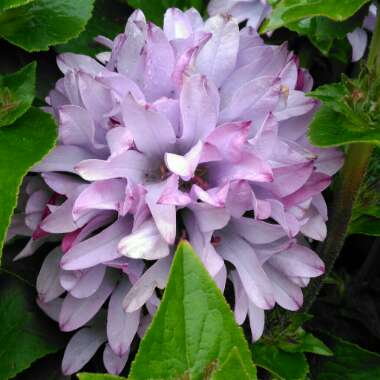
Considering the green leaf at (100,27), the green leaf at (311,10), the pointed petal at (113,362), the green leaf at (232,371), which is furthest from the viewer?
the green leaf at (100,27)

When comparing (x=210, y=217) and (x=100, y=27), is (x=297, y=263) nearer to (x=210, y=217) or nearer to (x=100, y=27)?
(x=210, y=217)

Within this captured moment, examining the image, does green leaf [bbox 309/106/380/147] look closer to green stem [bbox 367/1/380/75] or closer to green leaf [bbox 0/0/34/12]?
green stem [bbox 367/1/380/75]

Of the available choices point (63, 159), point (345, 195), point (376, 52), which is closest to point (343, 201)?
point (345, 195)

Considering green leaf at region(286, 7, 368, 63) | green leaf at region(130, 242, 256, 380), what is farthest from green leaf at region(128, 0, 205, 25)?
green leaf at region(130, 242, 256, 380)

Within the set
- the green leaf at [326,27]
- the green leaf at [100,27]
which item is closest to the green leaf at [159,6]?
the green leaf at [100,27]

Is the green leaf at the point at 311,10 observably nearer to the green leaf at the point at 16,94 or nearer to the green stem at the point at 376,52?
the green stem at the point at 376,52

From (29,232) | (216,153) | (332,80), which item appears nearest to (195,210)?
(216,153)

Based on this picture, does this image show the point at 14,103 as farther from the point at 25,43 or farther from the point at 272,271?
the point at 272,271
